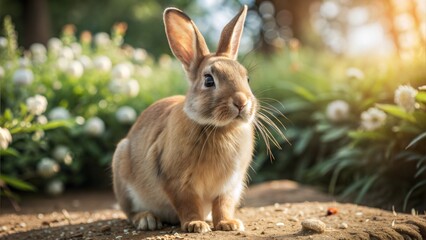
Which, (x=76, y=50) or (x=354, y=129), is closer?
(x=354, y=129)

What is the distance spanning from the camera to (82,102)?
23.2 feet

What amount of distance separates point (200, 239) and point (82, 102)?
14.0 feet

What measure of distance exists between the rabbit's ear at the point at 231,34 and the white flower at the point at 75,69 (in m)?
3.38

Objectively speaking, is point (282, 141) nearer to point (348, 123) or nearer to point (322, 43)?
point (348, 123)

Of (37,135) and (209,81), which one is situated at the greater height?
(209,81)

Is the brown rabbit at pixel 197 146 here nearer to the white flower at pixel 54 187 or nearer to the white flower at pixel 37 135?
the white flower at pixel 37 135

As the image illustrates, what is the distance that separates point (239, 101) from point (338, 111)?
3376mm

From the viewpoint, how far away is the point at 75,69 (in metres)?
6.86

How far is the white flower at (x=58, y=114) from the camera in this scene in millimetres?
6418

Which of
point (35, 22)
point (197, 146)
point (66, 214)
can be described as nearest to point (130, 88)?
point (66, 214)

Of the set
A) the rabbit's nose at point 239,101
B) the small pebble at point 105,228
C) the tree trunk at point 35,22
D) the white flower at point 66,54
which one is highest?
the tree trunk at point 35,22

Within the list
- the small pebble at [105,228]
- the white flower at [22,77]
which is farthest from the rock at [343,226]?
the white flower at [22,77]

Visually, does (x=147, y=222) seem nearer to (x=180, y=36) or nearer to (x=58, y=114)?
(x=180, y=36)

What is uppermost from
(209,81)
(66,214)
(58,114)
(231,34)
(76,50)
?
(76,50)
